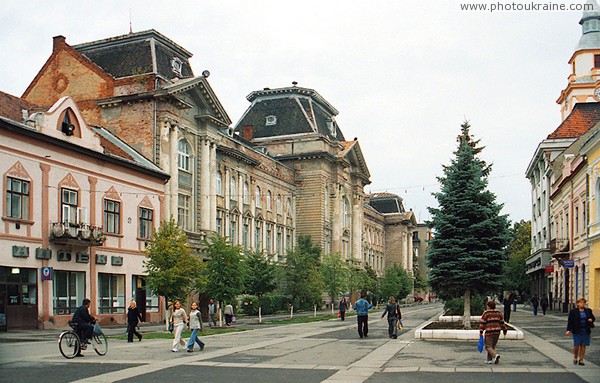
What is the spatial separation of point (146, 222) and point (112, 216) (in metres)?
3.59

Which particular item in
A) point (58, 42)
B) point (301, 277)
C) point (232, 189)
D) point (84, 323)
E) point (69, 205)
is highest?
point (58, 42)

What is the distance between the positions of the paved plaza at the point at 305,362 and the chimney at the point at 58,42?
26.3 metres

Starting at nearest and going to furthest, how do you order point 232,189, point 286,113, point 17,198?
point 17,198 < point 232,189 < point 286,113

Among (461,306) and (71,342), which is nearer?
(71,342)

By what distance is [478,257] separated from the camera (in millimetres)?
30062

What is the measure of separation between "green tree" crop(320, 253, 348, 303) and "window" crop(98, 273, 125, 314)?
22.6 meters

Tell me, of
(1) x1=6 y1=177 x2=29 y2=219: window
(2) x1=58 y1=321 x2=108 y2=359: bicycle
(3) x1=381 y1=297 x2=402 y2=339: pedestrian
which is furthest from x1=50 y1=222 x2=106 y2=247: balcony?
(3) x1=381 y1=297 x2=402 y2=339: pedestrian

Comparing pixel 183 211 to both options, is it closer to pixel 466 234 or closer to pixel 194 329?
pixel 466 234

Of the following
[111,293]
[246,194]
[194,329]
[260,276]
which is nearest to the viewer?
[194,329]

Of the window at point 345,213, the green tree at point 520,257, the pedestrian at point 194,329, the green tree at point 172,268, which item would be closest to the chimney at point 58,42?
the green tree at point 172,268

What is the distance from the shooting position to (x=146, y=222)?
141 feet

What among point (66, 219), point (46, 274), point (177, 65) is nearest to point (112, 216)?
point (66, 219)

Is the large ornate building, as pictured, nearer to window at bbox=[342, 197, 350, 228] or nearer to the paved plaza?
window at bbox=[342, 197, 350, 228]

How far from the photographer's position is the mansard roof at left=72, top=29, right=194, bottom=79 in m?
47.9
